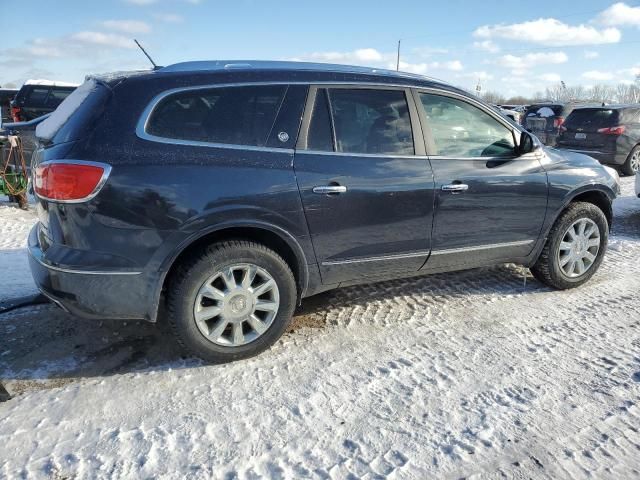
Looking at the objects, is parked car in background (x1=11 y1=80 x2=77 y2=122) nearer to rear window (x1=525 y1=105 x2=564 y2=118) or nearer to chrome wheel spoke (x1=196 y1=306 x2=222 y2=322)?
chrome wheel spoke (x1=196 y1=306 x2=222 y2=322)

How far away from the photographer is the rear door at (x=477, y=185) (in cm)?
364

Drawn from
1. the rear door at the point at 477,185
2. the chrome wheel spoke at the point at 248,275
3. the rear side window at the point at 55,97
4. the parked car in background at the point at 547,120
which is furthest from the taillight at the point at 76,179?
the parked car in background at the point at 547,120

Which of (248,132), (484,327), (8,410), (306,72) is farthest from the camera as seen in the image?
(484,327)

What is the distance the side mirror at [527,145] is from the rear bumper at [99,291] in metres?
2.90

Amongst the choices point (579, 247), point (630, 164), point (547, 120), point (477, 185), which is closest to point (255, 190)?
point (477, 185)

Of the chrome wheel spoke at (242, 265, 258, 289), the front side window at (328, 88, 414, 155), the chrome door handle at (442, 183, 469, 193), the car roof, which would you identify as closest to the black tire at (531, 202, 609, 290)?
the chrome door handle at (442, 183, 469, 193)

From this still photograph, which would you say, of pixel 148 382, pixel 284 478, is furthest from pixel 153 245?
pixel 284 478

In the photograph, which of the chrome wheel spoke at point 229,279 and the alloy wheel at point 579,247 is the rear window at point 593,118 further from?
the chrome wheel spoke at point 229,279

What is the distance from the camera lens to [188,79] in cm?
296

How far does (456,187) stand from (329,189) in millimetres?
1024

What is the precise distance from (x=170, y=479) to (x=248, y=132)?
192 cm

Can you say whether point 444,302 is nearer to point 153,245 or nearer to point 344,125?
point 344,125

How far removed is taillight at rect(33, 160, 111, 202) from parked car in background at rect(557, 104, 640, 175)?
1092cm

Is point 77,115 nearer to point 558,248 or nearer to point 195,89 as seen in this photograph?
point 195,89
